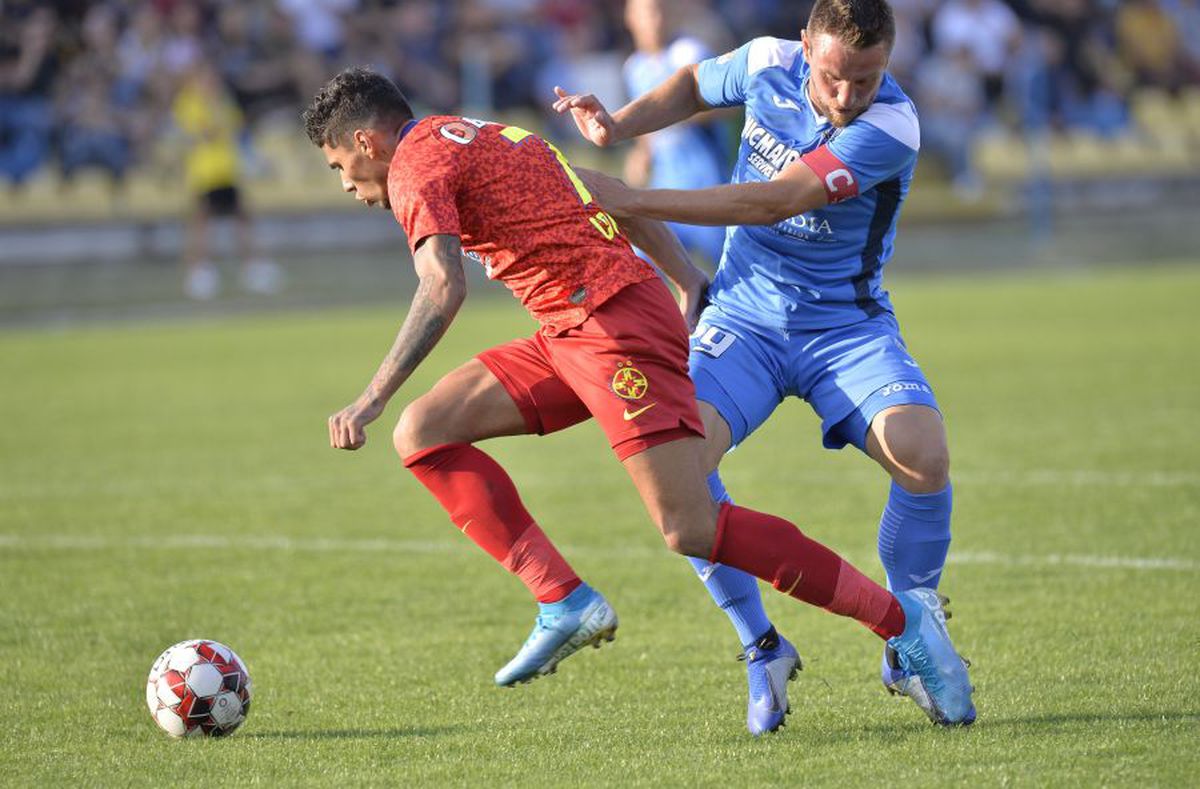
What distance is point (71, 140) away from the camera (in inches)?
875

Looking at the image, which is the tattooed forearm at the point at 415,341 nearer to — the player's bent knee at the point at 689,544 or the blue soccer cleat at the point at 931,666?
the player's bent knee at the point at 689,544

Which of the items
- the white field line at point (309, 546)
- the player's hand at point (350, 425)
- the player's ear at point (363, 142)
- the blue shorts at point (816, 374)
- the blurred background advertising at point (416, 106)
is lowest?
the blurred background advertising at point (416, 106)

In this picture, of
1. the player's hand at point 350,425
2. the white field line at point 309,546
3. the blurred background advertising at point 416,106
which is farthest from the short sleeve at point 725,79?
the blurred background advertising at point 416,106

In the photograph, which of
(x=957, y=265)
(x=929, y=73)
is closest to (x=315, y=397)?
(x=957, y=265)

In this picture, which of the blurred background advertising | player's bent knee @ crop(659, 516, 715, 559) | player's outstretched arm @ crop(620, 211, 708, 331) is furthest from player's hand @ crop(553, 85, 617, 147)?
the blurred background advertising

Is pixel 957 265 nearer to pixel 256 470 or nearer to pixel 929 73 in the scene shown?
pixel 929 73

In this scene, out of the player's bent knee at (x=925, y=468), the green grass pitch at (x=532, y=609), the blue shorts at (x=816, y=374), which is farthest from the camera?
the blue shorts at (x=816, y=374)

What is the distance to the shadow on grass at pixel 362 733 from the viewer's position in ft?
16.3

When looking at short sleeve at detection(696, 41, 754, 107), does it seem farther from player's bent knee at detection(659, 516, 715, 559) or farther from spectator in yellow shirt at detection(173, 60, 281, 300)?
spectator in yellow shirt at detection(173, 60, 281, 300)

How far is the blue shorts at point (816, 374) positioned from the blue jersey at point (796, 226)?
5cm

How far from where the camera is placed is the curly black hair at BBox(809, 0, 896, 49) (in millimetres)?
4945

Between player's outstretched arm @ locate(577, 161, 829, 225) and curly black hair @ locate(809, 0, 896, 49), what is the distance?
0.40 metres

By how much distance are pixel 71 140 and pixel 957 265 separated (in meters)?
12.5

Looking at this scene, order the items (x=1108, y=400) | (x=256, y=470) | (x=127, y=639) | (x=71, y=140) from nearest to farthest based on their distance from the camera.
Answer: (x=127, y=639) < (x=256, y=470) < (x=1108, y=400) < (x=71, y=140)
